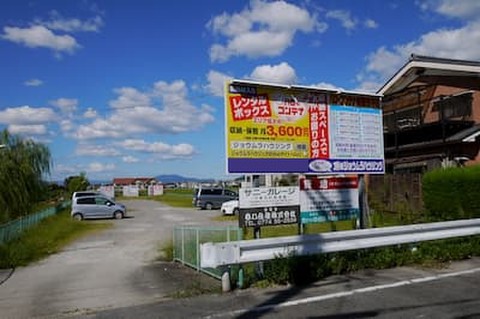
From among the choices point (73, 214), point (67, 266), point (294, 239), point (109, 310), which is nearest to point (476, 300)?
point (294, 239)

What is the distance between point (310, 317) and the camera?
20.8 feet

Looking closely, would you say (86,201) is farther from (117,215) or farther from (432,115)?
(432,115)

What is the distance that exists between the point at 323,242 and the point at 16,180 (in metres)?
22.5

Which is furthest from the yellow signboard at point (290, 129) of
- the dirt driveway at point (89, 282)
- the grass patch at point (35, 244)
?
the grass patch at point (35, 244)

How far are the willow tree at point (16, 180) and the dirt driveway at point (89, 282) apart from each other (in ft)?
33.2

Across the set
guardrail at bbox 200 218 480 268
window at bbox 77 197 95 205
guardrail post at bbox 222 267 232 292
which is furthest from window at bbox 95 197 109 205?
guardrail post at bbox 222 267 232 292

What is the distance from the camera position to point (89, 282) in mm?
10695

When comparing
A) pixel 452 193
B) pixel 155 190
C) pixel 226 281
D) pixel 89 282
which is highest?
pixel 155 190

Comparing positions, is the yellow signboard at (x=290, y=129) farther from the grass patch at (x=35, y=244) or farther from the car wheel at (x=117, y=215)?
the car wheel at (x=117, y=215)

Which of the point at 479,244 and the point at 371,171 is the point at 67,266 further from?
the point at 479,244

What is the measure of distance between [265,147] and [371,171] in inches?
116

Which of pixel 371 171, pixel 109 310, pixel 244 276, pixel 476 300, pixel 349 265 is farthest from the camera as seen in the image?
pixel 371 171

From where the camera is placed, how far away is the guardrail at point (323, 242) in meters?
8.04

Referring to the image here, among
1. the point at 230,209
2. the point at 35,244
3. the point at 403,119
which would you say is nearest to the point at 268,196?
the point at 35,244
